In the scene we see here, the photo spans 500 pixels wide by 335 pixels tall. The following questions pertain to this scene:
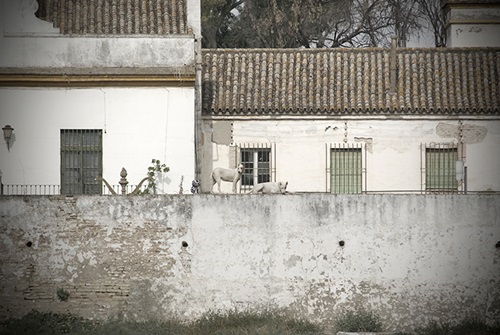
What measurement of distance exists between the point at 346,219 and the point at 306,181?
5984 mm

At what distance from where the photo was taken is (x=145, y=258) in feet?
94.9

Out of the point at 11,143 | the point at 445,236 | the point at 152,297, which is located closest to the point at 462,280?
the point at 445,236

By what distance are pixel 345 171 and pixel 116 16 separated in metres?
6.31

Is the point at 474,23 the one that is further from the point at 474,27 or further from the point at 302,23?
the point at 302,23

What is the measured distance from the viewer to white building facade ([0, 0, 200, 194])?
32188 mm

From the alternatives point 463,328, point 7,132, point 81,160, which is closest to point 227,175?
point 81,160

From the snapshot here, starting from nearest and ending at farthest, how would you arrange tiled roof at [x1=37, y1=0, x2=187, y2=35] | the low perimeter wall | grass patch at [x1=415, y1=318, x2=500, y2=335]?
grass patch at [x1=415, y1=318, x2=500, y2=335] → the low perimeter wall → tiled roof at [x1=37, y1=0, x2=187, y2=35]

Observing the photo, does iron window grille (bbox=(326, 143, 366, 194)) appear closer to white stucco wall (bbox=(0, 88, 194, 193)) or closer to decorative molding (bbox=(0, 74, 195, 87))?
white stucco wall (bbox=(0, 88, 194, 193))

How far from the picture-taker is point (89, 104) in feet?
106

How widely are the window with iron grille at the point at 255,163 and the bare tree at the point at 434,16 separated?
1252 centimetres

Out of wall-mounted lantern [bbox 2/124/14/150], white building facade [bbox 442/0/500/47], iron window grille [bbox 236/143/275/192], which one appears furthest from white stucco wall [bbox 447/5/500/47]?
wall-mounted lantern [bbox 2/124/14/150]

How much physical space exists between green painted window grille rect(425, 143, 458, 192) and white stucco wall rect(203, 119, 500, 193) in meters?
0.17

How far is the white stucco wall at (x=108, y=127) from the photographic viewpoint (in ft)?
106

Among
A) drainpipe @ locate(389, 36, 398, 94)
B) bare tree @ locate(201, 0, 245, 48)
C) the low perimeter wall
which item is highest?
bare tree @ locate(201, 0, 245, 48)
